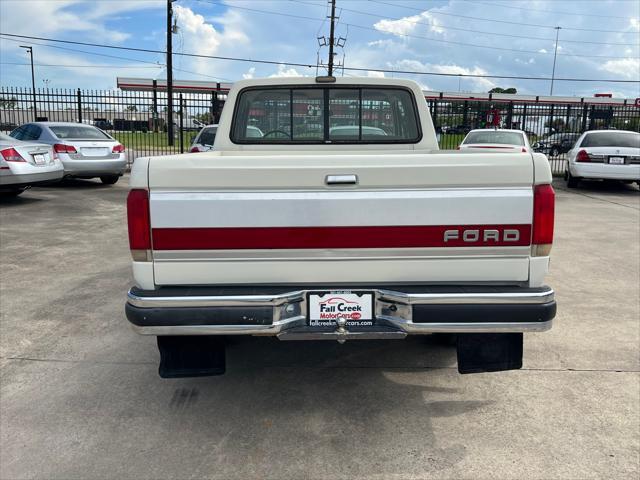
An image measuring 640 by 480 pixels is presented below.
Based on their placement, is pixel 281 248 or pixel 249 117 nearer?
pixel 281 248

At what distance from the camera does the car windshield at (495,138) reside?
13518 millimetres

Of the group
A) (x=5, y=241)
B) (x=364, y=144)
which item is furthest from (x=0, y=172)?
(x=364, y=144)

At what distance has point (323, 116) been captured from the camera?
440 centimetres

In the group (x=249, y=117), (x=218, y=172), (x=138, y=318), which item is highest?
(x=249, y=117)

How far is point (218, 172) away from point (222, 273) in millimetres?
515

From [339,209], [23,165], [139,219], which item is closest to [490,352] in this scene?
[339,209]

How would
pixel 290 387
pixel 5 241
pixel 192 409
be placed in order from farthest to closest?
pixel 5 241
pixel 290 387
pixel 192 409

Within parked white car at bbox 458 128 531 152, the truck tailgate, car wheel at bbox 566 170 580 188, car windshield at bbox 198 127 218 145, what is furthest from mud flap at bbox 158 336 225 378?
car wheel at bbox 566 170 580 188

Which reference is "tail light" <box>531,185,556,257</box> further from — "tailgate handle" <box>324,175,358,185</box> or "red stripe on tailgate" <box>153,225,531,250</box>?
"tailgate handle" <box>324,175,358,185</box>

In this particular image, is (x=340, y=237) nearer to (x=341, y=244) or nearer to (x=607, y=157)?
(x=341, y=244)

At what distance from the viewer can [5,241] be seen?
303 inches

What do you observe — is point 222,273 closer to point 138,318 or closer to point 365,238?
point 138,318

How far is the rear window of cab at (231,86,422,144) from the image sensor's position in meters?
4.38

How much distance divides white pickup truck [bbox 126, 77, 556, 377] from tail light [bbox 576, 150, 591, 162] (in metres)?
12.7
